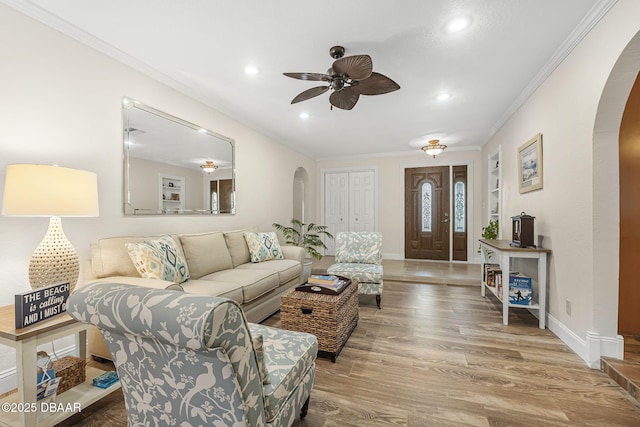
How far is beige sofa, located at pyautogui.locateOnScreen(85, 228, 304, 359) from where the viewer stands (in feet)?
7.14

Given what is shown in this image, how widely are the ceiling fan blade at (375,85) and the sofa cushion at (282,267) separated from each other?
2.05 metres

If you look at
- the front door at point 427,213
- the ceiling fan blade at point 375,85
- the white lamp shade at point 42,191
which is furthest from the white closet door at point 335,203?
the white lamp shade at point 42,191

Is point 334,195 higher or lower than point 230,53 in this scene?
lower

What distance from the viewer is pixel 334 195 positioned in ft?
22.9

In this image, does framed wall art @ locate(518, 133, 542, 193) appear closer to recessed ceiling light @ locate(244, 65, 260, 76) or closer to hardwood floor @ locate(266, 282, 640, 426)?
hardwood floor @ locate(266, 282, 640, 426)

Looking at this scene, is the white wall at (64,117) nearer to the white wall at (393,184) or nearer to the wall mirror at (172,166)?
the wall mirror at (172,166)

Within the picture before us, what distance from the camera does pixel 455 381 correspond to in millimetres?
1922

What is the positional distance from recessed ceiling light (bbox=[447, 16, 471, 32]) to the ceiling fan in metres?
0.53

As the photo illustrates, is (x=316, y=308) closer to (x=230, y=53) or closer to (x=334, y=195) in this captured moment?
(x=230, y=53)

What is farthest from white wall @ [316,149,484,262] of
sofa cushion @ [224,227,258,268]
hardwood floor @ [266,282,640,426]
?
sofa cushion @ [224,227,258,268]

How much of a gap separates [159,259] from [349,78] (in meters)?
2.12

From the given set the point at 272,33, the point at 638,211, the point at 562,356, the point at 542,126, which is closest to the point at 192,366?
the point at 272,33

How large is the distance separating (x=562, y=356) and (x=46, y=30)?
4.57 metres

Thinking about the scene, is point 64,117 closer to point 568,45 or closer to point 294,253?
point 294,253
